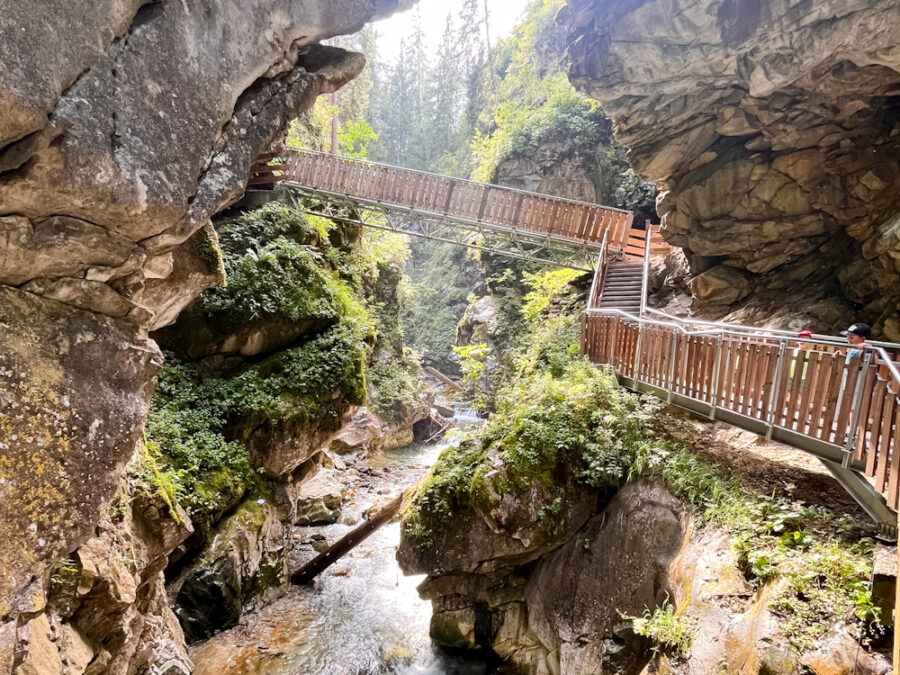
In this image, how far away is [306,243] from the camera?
11.5 metres

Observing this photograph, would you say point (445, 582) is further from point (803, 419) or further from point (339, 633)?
point (803, 419)

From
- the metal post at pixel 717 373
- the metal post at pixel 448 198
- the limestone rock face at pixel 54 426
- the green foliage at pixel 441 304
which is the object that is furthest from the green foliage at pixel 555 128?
the limestone rock face at pixel 54 426

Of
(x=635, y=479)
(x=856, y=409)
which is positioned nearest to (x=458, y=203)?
(x=635, y=479)

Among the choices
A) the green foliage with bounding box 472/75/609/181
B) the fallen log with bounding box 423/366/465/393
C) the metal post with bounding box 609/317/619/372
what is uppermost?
the green foliage with bounding box 472/75/609/181

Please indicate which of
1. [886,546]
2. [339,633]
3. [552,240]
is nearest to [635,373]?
[886,546]

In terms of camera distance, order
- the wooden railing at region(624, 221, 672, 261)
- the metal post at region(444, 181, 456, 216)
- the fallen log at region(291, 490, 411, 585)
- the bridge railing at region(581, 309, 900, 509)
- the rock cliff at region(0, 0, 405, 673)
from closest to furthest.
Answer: the rock cliff at region(0, 0, 405, 673)
the bridge railing at region(581, 309, 900, 509)
the fallen log at region(291, 490, 411, 585)
the wooden railing at region(624, 221, 672, 261)
the metal post at region(444, 181, 456, 216)

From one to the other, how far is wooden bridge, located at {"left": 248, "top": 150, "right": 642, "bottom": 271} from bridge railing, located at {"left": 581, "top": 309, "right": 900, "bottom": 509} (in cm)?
663

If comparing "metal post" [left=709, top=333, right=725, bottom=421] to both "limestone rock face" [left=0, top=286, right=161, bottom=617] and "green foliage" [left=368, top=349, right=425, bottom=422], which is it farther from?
"green foliage" [left=368, top=349, right=425, bottom=422]

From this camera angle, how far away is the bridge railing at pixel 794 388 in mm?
3711

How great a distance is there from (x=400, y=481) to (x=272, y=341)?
8210 millimetres

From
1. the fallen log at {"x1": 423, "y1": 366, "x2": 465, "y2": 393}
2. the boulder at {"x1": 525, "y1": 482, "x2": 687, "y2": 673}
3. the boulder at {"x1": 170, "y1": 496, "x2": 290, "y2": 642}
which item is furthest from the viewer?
the fallen log at {"x1": 423, "y1": 366, "x2": 465, "y2": 393}

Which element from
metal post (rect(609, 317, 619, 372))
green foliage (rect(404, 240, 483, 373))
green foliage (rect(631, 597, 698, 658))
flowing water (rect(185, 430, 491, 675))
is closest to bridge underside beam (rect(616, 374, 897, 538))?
green foliage (rect(631, 597, 698, 658))

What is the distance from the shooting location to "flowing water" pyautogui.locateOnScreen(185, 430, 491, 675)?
7.21m

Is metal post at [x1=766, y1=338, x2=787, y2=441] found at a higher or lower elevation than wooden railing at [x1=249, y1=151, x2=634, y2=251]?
lower
